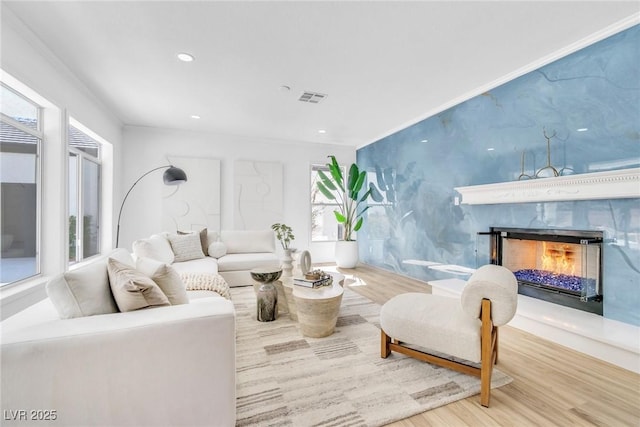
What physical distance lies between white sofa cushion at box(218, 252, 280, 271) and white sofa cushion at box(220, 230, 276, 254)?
0.68 feet

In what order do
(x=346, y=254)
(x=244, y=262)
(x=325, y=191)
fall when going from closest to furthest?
(x=244, y=262) → (x=346, y=254) → (x=325, y=191)

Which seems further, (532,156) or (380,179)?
(380,179)

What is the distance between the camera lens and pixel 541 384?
1.82 metres

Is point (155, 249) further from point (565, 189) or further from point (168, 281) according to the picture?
point (565, 189)

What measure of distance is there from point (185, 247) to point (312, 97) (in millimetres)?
2700

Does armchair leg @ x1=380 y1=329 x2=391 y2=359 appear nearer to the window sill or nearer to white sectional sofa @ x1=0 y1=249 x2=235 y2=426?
white sectional sofa @ x1=0 y1=249 x2=235 y2=426

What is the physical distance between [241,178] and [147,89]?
7.68 ft

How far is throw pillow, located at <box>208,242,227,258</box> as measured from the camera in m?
4.21

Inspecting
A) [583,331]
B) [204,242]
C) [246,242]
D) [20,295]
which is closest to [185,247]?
[204,242]

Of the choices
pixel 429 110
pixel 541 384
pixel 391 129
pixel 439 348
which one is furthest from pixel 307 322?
pixel 391 129

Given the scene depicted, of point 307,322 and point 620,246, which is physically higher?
point 620,246

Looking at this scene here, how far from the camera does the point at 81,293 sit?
1323 millimetres

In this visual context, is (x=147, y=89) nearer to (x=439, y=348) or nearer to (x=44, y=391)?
(x=44, y=391)

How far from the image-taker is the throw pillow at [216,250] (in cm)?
421
